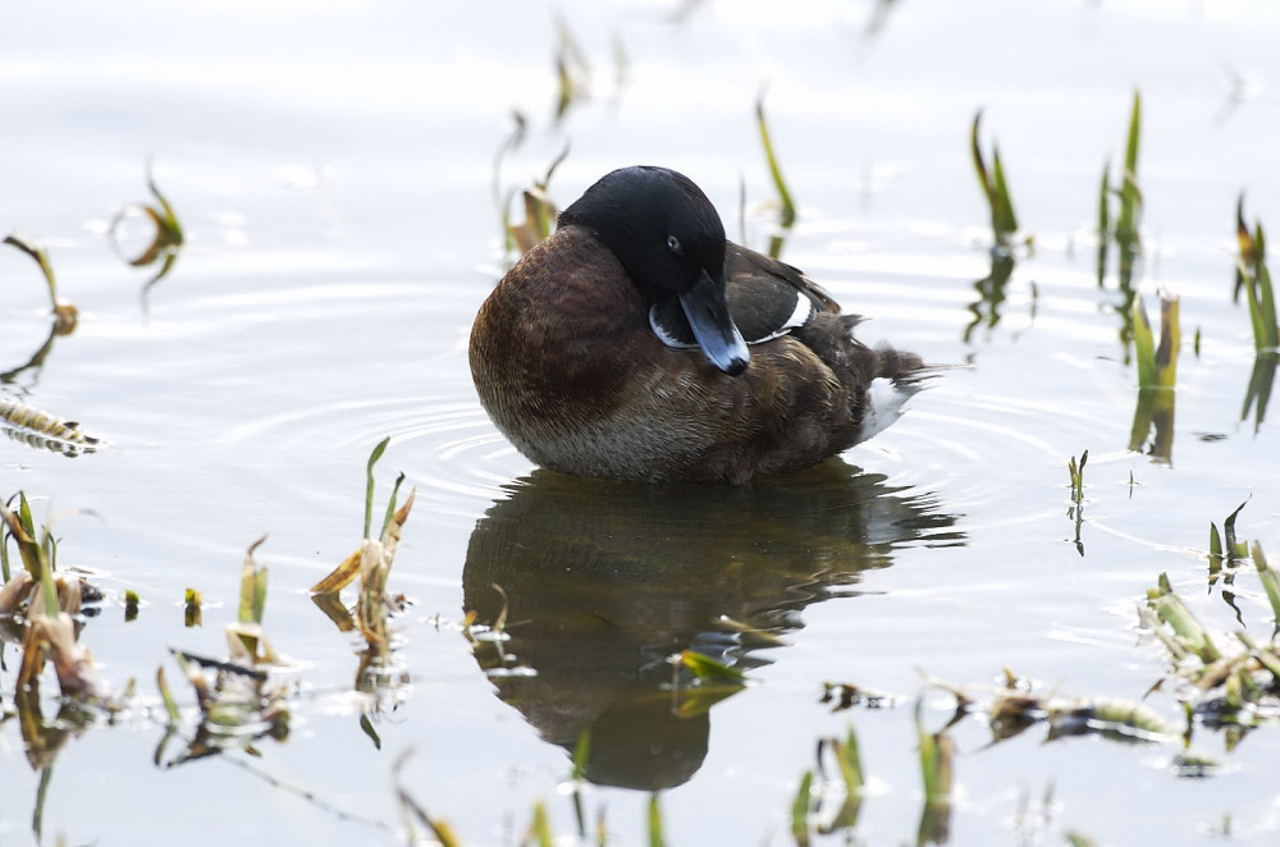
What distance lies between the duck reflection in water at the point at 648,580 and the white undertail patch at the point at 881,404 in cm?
19

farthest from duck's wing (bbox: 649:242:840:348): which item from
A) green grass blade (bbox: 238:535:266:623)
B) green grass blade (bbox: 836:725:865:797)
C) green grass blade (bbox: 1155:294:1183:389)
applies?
green grass blade (bbox: 836:725:865:797)

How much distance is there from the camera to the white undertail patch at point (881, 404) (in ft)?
21.7

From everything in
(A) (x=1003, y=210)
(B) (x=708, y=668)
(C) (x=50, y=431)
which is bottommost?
(B) (x=708, y=668)

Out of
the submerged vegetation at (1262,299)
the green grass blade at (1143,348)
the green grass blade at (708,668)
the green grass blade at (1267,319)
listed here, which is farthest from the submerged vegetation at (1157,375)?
the green grass blade at (708,668)

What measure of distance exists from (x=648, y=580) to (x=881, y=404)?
5.22ft

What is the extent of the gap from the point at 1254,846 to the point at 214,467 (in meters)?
3.58

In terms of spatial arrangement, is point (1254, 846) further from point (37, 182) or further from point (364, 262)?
point (37, 182)

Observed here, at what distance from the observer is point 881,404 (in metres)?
6.64

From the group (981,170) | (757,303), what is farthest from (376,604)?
(981,170)

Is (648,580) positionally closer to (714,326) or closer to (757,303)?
(714,326)

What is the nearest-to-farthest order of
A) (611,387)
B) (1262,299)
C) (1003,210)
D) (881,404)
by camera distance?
(611,387) → (881,404) → (1262,299) → (1003,210)

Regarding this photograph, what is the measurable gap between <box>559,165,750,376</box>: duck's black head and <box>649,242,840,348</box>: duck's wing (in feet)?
0.27

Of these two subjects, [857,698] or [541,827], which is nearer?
[541,827]

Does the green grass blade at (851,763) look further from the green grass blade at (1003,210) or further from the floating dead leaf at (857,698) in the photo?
the green grass blade at (1003,210)
